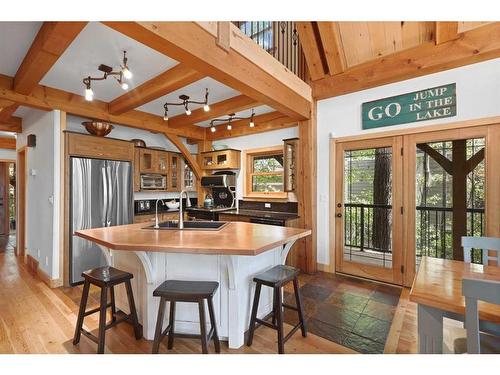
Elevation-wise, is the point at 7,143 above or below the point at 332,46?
below

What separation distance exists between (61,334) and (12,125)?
4.07 metres

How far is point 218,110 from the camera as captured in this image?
13.1ft

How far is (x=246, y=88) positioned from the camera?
2.59 meters

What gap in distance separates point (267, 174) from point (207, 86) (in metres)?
2.03

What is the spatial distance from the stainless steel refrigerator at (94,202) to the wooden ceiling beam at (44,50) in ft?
3.48

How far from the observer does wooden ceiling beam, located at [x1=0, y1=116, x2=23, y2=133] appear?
4.32 meters

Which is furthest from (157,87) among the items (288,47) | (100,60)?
(288,47)

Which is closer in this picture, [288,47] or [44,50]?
[44,50]

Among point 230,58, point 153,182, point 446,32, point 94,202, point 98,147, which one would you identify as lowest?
point 94,202

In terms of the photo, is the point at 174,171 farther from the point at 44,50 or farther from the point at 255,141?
the point at 44,50

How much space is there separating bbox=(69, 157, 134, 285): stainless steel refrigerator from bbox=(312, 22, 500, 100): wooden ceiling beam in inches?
130
